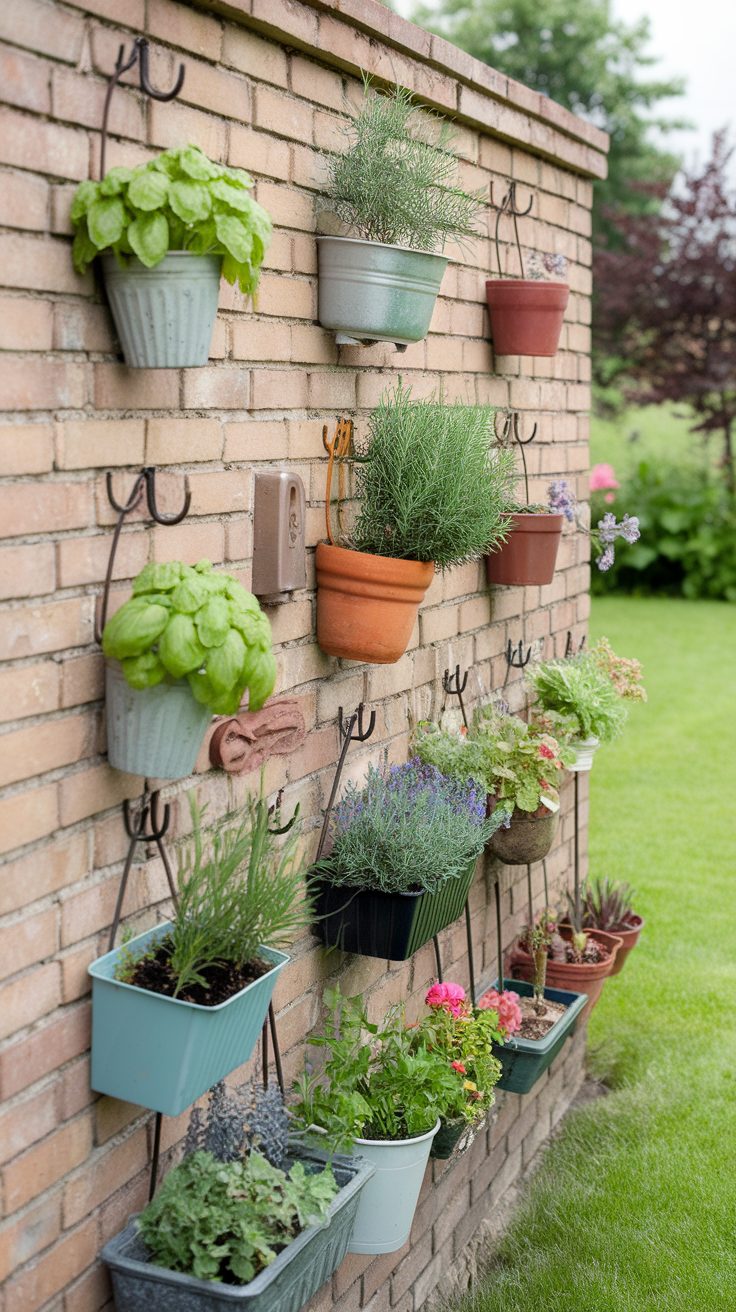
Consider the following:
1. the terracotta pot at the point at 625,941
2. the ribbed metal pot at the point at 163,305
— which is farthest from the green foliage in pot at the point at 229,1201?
the terracotta pot at the point at 625,941

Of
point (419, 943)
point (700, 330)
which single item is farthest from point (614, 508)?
point (419, 943)

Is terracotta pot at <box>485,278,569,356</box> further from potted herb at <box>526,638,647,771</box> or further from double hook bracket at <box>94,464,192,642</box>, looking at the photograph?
double hook bracket at <box>94,464,192,642</box>

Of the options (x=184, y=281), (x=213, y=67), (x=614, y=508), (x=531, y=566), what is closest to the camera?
(x=184, y=281)

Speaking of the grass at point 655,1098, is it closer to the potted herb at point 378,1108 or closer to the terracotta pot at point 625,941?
the terracotta pot at point 625,941

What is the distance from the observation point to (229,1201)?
188cm

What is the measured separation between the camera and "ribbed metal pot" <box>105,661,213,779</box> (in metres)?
1.74

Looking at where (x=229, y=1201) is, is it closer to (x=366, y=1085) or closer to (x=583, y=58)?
(x=366, y=1085)

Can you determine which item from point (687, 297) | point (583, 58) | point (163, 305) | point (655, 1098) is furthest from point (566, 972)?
point (583, 58)

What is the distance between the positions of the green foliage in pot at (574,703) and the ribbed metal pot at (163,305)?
5.91ft

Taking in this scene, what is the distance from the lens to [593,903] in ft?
13.9

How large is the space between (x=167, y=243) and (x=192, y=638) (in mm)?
491

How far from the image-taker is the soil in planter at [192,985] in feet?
5.99

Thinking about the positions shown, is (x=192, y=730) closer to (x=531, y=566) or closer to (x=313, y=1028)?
(x=313, y=1028)

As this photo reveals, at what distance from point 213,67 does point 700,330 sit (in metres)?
12.6
